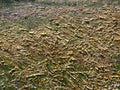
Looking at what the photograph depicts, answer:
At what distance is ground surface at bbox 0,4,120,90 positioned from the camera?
7027 millimetres

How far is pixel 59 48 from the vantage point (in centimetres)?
780

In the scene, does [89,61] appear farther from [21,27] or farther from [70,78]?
[21,27]

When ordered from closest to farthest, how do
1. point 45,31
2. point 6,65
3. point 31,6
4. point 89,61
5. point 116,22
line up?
1. point 6,65
2. point 89,61
3. point 45,31
4. point 116,22
5. point 31,6

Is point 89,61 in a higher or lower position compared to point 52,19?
lower

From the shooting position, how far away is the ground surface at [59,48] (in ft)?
23.1

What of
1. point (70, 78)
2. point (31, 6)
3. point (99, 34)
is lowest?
point (70, 78)

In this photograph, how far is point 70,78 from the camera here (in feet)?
23.6

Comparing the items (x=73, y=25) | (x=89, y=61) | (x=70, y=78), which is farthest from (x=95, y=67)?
(x=73, y=25)

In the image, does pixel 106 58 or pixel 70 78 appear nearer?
pixel 70 78

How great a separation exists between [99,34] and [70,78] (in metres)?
1.78

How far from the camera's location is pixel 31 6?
933 centimetres

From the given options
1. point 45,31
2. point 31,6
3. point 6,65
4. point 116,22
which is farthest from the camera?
point 31,6

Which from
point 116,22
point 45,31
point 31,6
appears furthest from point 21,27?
point 116,22

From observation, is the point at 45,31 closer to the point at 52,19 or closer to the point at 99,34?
the point at 52,19
